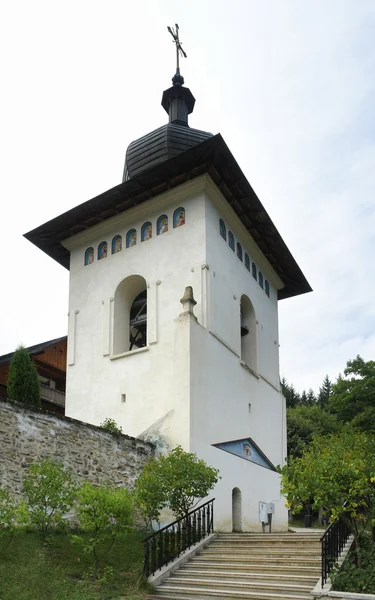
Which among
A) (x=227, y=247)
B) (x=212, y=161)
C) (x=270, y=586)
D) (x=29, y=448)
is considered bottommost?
(x=270, y=586)

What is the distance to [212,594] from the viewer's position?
10461 mm

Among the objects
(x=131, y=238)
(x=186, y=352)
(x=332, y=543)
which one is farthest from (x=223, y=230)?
(x=332, y=543)

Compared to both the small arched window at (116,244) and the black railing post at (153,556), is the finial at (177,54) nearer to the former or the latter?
the small arched window at (116,244)

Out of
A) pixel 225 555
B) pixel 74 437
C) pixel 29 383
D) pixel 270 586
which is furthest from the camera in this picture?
pixel 29 383

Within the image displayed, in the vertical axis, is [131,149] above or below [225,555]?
above

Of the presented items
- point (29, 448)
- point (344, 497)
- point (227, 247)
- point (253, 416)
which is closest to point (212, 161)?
point (227, 247)

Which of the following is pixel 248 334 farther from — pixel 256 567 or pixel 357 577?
pixel 357 577

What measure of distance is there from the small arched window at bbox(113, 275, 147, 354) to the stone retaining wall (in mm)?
5041

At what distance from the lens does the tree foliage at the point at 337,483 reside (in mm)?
10438

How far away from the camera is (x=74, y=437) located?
14.2 meters

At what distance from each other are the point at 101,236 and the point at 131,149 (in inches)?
139

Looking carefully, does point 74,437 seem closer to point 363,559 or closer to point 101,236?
point 363,559

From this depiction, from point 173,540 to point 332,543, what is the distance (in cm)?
322

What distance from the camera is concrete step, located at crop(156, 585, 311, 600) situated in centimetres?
994
